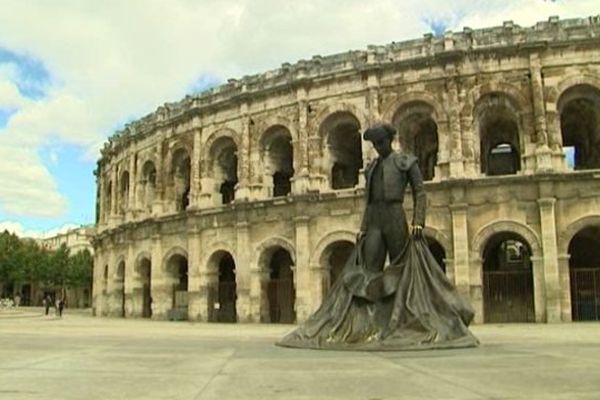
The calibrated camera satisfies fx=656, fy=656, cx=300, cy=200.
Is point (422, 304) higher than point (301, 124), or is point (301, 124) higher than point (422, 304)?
point (301, 124)

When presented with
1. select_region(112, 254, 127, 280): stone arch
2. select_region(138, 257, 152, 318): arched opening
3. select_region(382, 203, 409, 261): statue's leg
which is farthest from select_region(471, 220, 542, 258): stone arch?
select_region(112, 254, 127, 280): stone arch

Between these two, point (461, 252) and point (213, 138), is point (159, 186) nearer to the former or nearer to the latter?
point (213, 138)

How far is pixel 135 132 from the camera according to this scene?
3011 centimetres

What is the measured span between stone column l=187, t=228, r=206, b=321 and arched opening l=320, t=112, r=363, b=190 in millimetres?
5626

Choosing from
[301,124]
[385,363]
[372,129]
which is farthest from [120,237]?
[385,363]

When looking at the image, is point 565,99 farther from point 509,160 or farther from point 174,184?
point 174,184

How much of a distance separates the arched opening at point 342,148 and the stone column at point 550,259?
687 centimetres

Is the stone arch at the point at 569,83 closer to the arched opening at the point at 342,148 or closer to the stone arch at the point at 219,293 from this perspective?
the arched opening at the point at 342,148

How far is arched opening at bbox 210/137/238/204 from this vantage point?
2573cm

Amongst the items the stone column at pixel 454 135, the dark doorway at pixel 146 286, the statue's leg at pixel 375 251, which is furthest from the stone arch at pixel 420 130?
the dark doorway at pixel 146 286

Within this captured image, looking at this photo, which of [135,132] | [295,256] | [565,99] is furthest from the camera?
[135,132]

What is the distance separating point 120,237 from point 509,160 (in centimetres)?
1749

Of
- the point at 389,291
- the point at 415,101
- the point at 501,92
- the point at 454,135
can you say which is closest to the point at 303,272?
the point at 454,135

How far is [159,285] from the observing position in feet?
87.4
